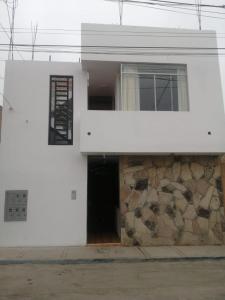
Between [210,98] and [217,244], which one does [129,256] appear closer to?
[217,244]

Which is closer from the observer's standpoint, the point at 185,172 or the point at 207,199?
the point at 207,199

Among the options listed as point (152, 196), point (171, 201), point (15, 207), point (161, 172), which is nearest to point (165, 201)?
point (171, 201)

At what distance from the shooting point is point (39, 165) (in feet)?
34.6

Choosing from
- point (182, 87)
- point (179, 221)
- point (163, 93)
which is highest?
point (182, 87)

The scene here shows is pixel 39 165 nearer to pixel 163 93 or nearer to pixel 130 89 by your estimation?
pixel 130 89

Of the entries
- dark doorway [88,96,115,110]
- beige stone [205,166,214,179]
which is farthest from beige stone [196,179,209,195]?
dark doorway [88,96,115,110]

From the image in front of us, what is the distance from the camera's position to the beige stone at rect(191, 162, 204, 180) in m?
10.8

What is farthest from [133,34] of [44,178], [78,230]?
[78,230]

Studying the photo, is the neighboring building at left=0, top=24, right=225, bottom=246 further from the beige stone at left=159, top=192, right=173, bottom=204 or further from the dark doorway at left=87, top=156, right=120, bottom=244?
the dark doorway at left=87, top=156, right=120, bottom=244

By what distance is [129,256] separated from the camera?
8805mm

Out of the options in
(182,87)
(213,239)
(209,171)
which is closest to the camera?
(213,239)

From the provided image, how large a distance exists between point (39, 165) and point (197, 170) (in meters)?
5.88

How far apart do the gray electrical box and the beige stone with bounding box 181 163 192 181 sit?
5.83 m

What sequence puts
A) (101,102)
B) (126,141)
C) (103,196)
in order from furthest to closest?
(103,196) → (101,102) → (126,141)
